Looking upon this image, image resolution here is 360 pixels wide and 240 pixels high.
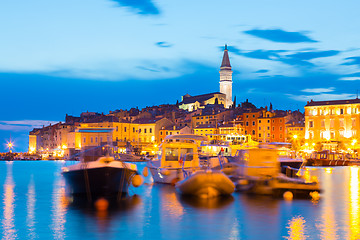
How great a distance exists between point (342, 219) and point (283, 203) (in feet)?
13.2

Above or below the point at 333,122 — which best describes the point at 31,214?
below

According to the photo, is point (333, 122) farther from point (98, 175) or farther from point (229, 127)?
point (98, 175)

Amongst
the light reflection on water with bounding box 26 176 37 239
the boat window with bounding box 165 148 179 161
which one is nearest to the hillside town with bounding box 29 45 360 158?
the boat window with bounding box 165 148 179 161

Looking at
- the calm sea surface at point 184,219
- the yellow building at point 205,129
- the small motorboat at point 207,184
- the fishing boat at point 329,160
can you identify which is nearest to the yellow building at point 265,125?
the yellow building at point 205,129

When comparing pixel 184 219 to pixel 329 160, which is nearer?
pixel 184 219

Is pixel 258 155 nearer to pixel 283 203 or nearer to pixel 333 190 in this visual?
pixel 283 203

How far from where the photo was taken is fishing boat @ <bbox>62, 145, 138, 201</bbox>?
2266 centimetres

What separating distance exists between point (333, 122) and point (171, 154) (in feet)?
198

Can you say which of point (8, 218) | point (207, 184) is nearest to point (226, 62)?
point (207, 184)

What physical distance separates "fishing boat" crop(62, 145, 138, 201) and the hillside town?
31.5 m

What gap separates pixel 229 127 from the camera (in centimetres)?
9800

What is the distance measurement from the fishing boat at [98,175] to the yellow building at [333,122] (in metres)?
63.9

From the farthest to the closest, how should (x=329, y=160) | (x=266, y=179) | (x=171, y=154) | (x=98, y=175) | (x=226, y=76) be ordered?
(x=226, y=76) → (x=329, y=160) → (x=171, y=154) → (x=266, y=179) → (x=98, y=175)

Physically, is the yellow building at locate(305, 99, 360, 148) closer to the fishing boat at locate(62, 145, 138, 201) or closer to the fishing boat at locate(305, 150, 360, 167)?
the fishing boat at locate(305, 150, 360, 167)
